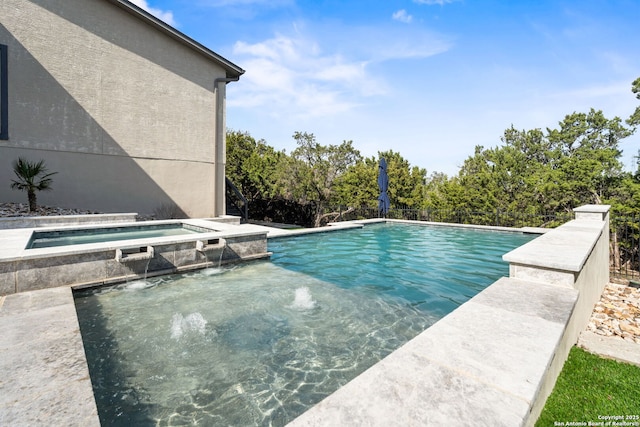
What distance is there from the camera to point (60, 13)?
11711 mm

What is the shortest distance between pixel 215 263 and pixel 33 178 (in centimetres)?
859

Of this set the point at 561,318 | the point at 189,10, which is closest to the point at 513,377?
the point at 561,318

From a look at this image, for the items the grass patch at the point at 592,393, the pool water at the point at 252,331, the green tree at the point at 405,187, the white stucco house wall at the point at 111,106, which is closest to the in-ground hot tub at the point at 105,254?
the pool water at the point at 252,331

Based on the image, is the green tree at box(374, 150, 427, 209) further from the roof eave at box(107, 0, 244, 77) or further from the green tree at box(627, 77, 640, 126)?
the green tree at box(627, 77, 640, 126)

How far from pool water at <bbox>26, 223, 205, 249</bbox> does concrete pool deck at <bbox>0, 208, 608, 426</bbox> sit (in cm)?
434

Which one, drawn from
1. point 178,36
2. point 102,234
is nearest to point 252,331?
point 102,234

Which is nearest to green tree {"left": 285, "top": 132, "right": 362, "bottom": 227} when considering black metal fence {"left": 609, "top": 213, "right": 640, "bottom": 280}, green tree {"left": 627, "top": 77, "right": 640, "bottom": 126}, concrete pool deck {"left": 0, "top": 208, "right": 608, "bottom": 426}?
black metal fence {"left": 609, "top": 213, "right": 640, "bottom": 280}

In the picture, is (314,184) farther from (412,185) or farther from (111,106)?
(111,106)

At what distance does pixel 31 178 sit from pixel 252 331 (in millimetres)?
10775

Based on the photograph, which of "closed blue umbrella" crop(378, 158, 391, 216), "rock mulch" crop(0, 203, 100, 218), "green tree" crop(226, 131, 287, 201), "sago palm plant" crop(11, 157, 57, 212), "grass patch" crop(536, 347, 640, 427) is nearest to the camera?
"grass patch" crop(536, 347, 640, 427)

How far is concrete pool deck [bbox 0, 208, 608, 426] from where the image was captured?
1656 millimetres

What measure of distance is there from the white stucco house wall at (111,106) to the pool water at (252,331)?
8.83 m

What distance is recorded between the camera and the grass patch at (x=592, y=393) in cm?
229

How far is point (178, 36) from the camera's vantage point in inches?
564
